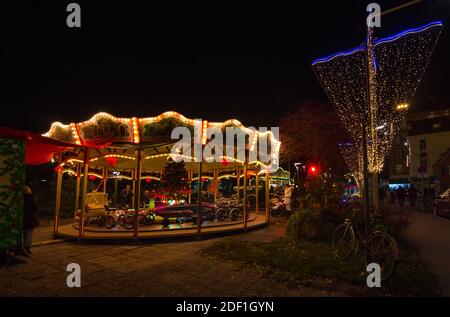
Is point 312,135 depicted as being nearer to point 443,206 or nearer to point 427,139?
point 443,206

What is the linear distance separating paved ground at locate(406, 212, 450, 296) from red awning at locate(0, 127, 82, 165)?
925 cm

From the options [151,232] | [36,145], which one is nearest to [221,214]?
[151,232]

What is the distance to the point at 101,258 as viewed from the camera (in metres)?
7.83

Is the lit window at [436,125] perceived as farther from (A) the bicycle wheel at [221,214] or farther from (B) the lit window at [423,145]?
(A) the bicycle wheel at [221,214]

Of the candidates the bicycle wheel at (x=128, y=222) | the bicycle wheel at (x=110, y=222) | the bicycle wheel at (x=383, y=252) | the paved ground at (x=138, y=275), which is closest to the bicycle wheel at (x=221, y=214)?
the bicycle wheel at (x=128, y=222)

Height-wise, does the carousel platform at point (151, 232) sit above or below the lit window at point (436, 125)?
below

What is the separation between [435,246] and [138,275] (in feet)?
26.3

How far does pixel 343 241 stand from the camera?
7441mm

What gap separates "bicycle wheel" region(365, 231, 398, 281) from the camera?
546 cm

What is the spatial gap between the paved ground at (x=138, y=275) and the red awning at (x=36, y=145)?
2.96 meters

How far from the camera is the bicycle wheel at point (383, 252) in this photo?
546cm
